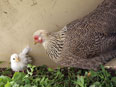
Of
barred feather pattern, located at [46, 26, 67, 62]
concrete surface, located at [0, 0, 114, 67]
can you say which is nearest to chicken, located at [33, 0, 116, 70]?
barred feather pattern, located at [46, 26, 67, 62]

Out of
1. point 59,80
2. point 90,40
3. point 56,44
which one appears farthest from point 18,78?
point 90,40

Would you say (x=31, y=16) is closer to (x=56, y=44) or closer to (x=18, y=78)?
(x=56, y=44)

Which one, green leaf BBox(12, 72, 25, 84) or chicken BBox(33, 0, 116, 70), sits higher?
chicken BBox(33, 0, 116, 70)

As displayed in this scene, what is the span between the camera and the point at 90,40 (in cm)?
208

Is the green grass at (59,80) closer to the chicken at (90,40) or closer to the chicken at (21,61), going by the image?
the chicken at (90,40)

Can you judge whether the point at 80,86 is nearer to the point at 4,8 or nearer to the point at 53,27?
the point at 53,27

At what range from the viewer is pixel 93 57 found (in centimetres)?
220

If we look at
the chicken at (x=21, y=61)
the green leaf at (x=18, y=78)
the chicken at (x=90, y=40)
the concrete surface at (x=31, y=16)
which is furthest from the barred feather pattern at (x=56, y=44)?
the green leaf at (x=18, y=78)

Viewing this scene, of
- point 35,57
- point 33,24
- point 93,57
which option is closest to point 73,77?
point 93,57

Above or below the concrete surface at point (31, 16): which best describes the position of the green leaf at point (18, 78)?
below

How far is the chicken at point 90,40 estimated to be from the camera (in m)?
2.10

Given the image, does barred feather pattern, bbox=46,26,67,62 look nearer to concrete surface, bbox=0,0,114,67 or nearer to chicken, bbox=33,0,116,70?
chicken, bbox=33,0,116,70

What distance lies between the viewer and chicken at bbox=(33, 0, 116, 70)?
82.7 inches

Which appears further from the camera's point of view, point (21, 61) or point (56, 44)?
point (21, 61)
